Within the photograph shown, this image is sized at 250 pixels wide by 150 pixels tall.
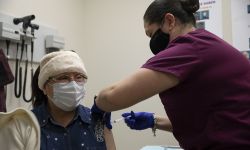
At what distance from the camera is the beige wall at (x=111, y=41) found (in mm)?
2717

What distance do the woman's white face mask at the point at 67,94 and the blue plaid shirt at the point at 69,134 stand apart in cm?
7

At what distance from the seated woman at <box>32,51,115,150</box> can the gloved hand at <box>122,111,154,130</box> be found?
13cm

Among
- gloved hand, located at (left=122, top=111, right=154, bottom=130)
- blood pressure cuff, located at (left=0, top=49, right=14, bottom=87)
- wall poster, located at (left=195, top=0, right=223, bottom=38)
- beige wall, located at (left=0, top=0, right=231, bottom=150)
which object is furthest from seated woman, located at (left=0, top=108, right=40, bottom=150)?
wall poster, located at (left=195, top=0, right=223, bottom=38)

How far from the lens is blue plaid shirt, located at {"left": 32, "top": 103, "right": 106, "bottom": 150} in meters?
1.59

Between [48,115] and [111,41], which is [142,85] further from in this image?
[111,41]

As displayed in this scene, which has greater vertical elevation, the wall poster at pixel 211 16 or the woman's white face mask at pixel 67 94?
the wall poster at pixel 211 16

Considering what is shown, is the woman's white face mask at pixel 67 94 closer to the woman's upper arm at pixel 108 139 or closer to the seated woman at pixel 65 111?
the seated woman at pixel 65 111

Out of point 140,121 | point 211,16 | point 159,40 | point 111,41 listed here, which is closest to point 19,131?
point 140,121

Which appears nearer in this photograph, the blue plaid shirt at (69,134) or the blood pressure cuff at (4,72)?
the blue plaid shirt at (69,134)

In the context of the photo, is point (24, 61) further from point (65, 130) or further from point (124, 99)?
point (124, 99)

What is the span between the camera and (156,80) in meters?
1.11

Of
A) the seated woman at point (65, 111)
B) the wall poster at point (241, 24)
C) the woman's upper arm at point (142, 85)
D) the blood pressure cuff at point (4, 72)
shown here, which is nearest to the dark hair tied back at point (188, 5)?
the woman's upper arm at point (142, 85)

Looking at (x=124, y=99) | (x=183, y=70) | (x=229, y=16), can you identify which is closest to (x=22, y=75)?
(x=124, y=99)

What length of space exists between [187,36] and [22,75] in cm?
137
